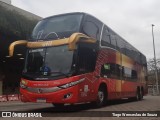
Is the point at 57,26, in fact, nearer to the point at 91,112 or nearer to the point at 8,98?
the point at 91,112

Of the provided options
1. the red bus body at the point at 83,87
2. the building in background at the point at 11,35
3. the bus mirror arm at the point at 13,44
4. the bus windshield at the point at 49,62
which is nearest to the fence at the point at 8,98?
the building in background at the point at 11,35

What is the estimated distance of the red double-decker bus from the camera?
12602mm

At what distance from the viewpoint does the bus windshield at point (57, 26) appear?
44.7ft

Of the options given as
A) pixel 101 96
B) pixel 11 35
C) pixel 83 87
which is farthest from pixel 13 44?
pixel 11 35

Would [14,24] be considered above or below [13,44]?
above

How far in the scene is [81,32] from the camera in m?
13.5

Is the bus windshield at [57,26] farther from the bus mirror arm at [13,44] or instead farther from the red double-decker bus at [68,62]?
the bus mirror arm at [13,44]

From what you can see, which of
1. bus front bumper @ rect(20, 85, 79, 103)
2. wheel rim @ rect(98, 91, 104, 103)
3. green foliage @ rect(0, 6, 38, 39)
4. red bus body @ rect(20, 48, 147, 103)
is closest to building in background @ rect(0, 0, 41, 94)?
green foliage @ rect(0, 6, 38, 39)

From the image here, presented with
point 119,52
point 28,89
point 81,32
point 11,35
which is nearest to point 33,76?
point 28,89

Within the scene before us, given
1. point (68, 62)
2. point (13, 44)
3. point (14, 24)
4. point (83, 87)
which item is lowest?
point (83, 87)

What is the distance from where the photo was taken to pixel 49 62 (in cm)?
1316

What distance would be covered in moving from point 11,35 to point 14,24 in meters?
1.05

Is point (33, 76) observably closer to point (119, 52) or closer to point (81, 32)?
point (81, 32)

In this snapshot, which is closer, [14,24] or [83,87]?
[83,87]
